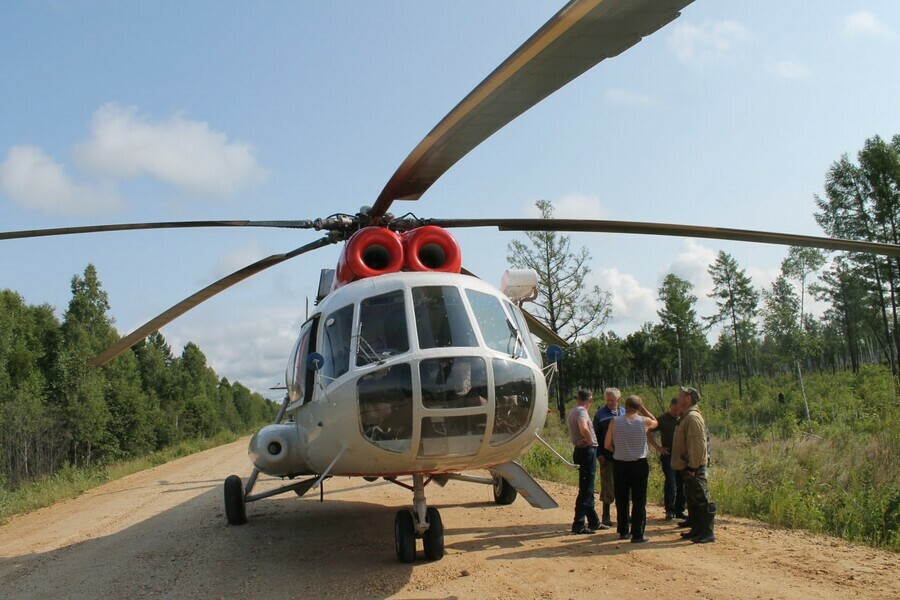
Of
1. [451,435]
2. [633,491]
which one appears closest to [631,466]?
[633,491]

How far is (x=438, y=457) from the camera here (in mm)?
6145

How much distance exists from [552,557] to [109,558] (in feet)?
17.8

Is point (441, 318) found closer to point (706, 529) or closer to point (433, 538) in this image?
point (433, 538)

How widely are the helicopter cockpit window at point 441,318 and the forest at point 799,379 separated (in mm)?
4652

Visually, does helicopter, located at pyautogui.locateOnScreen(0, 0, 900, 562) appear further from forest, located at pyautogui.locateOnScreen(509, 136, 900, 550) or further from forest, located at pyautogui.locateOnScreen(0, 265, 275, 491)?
forest, located at pyautogui.locateOnScreen(0, 265, 275, 491)

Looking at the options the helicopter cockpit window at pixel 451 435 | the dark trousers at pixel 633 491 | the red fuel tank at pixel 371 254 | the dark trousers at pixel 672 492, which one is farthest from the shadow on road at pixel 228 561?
the dark trousers at pixel 672 492

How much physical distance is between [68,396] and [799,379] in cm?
3748

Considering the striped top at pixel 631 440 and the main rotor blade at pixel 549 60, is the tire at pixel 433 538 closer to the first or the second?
the striped top at pixel 631 440

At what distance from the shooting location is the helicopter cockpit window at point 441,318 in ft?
20.6

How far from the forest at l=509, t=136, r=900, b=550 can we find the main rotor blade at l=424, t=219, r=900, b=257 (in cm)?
345

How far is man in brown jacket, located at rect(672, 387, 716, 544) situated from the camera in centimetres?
767

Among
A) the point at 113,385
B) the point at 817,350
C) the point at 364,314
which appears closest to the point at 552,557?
the point at 364,314

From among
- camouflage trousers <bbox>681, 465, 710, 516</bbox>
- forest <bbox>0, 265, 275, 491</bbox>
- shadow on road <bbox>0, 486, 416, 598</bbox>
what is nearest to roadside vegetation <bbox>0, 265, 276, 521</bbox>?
forest <bbox>0, 265, 275, 491</bbox>

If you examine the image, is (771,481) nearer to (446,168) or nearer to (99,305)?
(446,168)
